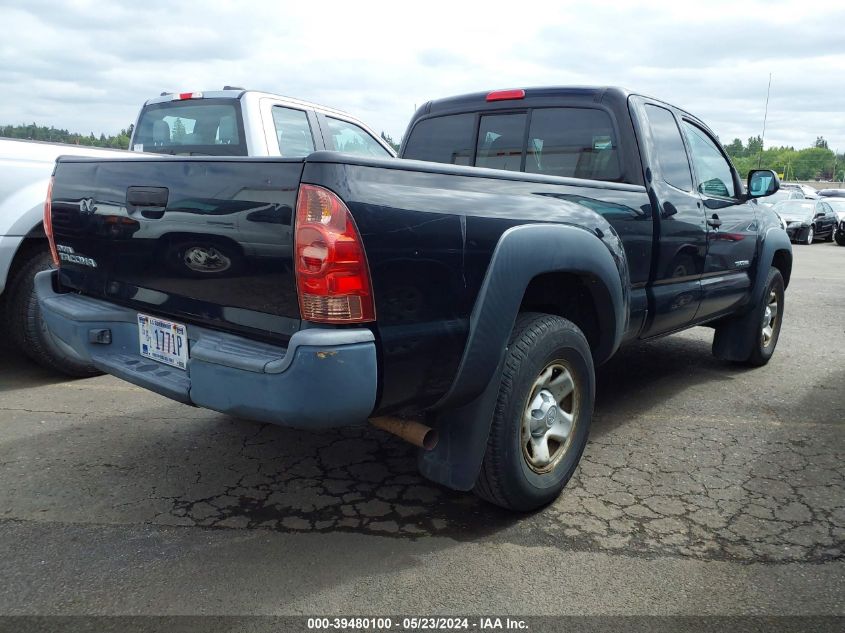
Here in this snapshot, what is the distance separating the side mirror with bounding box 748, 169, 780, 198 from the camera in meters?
4.85

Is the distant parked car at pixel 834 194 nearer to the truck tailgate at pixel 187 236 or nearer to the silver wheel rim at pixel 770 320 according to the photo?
the silver wheel rim at pixel 770 320

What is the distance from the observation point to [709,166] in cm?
470

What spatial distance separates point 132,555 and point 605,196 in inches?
99.7

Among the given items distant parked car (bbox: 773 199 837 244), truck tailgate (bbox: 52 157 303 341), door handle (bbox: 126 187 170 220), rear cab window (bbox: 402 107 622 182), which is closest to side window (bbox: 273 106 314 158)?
rear cab window (bbox: 402 107 622 182)

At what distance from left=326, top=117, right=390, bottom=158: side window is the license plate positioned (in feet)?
14.5

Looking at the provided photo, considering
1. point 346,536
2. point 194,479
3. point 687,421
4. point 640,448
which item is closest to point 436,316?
point 346,536

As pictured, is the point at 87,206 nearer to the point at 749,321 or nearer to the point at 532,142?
the point at 532,142

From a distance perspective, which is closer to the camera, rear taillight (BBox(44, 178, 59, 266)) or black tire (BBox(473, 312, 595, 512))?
black tire (BBox(473, 312, 595, 512))

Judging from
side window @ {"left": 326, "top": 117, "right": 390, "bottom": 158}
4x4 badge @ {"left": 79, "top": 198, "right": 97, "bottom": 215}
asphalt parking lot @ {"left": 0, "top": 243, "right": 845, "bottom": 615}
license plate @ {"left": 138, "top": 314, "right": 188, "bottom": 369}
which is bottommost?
asphalt parking lot @ {"left": 0, "top": 243, "right": 845, "bottom": 615}

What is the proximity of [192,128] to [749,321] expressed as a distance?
16.5 ft

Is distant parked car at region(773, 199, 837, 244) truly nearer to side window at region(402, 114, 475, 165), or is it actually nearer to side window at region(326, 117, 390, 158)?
side window at region(326, 117, 390, 158)

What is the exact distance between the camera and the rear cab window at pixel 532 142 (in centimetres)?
384

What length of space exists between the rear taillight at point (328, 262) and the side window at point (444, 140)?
234 cm

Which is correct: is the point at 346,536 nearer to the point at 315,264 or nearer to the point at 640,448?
the point at 315,264
